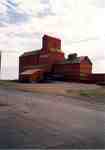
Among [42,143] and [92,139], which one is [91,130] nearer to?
[92,139]

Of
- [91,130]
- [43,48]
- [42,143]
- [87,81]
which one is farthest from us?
[43,48]

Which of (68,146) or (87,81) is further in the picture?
(87,81)

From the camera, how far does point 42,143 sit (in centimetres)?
495

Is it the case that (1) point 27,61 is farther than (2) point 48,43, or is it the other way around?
(1) point 27,61

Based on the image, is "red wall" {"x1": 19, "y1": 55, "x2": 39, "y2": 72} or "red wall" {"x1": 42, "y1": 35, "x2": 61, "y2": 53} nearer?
"red wall" {"x1": 42, "y1": 35, "x2": 61, "y2": 53}

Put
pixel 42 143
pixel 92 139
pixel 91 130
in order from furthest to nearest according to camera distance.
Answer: pixel 91 130 < pixel 92 139 < pixel 42 143

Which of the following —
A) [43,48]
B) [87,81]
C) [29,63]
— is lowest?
[87,81]

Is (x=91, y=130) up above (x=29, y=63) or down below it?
below

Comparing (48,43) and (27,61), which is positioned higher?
(48,43)

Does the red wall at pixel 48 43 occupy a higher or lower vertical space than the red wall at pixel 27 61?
higher

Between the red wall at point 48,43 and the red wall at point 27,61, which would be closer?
the red wall at point 48,43

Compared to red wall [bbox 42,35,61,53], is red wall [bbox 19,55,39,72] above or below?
below

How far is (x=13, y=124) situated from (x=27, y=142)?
1.84m

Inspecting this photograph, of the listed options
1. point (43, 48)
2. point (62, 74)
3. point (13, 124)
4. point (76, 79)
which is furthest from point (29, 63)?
point (13, 124)
